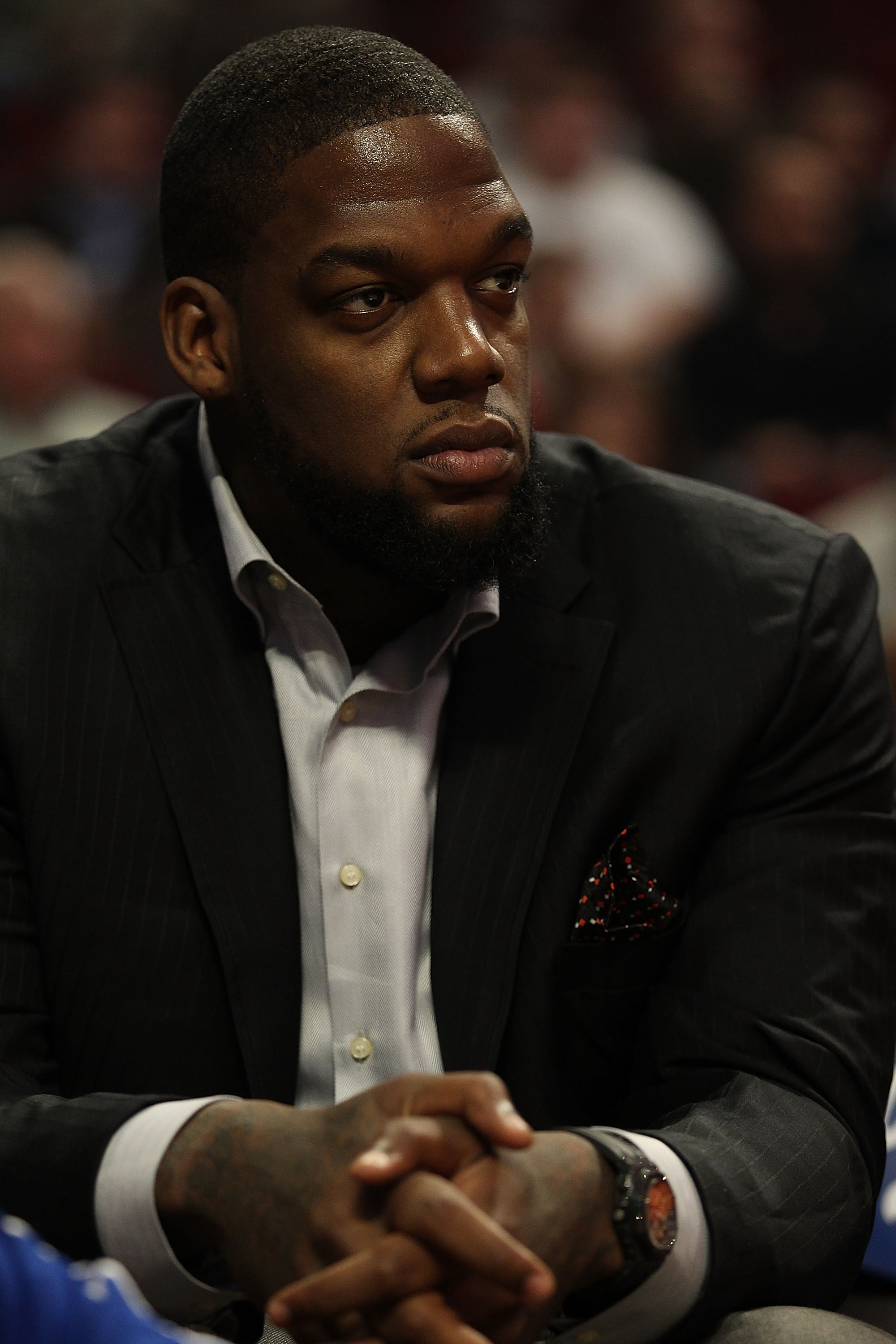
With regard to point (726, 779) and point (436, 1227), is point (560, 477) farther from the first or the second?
point (436, 1227)

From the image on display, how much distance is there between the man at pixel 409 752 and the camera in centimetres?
137

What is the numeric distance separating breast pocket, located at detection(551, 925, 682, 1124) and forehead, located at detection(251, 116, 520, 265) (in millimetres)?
634

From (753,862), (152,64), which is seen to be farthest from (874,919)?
(152,64)

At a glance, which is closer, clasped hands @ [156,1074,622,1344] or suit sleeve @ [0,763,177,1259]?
clasped hands @ [156,1074,622,1344]

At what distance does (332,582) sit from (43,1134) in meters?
0.56

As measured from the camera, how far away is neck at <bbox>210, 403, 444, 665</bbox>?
1502mm

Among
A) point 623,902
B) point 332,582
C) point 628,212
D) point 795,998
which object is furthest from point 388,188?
point 628,212

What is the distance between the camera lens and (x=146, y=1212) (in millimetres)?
1140

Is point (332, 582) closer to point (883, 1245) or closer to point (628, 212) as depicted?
point (883, 1245)

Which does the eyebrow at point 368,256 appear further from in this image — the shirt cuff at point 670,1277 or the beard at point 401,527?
the shirt cuff at point 670,1277

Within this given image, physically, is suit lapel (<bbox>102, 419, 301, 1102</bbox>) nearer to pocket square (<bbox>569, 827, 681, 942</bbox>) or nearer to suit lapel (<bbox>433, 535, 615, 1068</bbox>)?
suit lapel (<bbox>433, 535, 615, 1068</bbox>)

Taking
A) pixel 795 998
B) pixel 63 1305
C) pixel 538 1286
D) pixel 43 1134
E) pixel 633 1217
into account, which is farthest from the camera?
pixel 795 998

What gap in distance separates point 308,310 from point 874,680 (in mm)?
623

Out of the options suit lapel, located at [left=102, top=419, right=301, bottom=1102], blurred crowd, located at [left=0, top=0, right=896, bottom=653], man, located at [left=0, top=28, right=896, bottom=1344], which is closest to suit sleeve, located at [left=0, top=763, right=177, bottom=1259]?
man, located at [left=0, top=28, right=896, bottom=1344]
